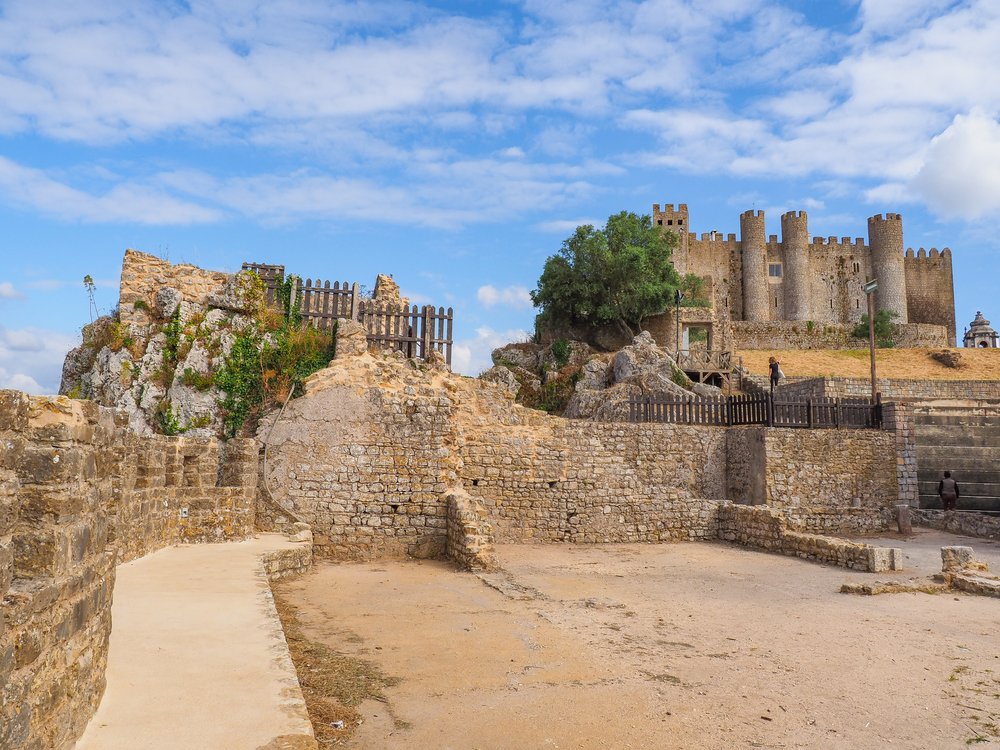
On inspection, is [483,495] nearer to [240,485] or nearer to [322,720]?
[240,485]

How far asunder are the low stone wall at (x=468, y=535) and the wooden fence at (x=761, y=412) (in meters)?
7.67

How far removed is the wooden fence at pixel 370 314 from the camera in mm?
15148

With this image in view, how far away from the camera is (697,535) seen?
606 inches

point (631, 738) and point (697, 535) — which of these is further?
point (697, 535)

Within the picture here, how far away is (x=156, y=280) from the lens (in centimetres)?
1412

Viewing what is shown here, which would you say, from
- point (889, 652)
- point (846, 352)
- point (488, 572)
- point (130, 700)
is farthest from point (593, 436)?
point (846, 352)

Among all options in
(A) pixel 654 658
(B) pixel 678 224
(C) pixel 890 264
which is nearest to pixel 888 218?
(C) pixel 890 264

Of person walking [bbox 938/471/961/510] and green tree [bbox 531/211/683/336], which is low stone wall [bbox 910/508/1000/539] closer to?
person walking [bbox 938/471/961/510]

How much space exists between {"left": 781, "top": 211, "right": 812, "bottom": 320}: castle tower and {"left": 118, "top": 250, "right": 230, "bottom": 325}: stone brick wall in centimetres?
5831

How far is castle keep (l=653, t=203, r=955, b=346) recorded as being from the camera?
206ft

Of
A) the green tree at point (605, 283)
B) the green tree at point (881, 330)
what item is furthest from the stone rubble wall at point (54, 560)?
the green tree at point (881, 330)

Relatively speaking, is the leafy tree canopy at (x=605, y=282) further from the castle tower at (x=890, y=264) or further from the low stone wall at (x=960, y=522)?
the castle tower at (x=890, y=264)

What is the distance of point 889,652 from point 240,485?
947 centimetres

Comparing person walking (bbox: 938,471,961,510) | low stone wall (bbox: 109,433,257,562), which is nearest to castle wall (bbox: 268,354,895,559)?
low stone wall (bbox: 109,433,257,562)
